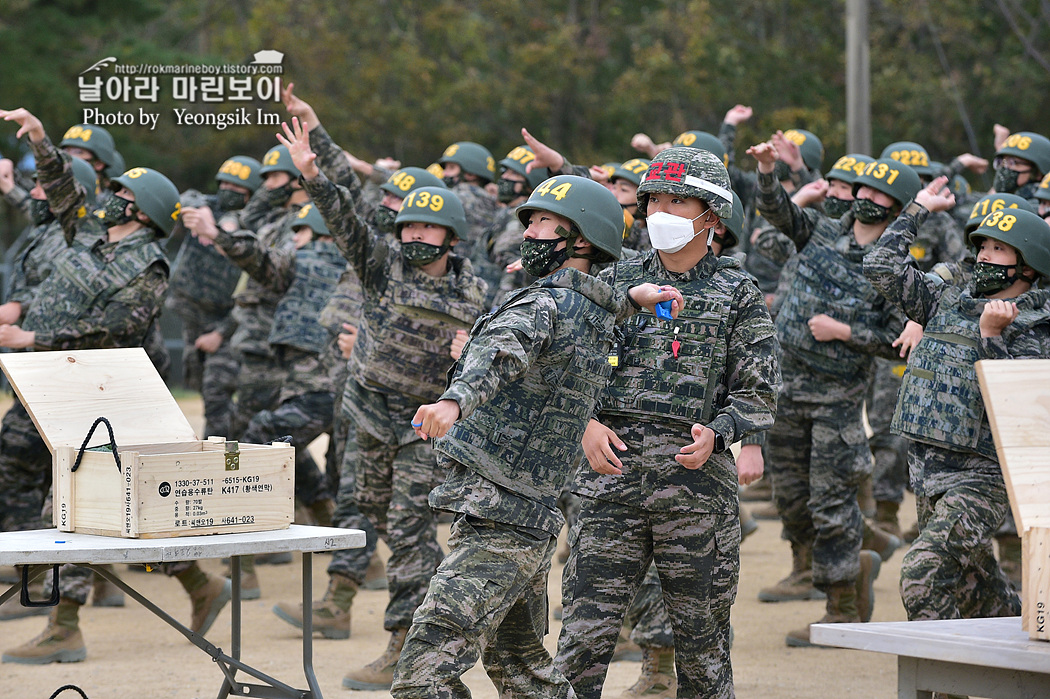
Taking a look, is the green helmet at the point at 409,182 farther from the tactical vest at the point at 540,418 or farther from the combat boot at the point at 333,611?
the tactical vest at the point at 540,418

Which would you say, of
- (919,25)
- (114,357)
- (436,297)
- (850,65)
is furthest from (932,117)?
(114,357)

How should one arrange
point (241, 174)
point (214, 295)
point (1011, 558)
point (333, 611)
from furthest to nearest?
point (214, 295), point (241, 174), point (1011, 558), point (333, 611)

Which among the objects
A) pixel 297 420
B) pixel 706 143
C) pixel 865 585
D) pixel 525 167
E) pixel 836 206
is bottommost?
pixel 865 585

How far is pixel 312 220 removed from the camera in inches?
393

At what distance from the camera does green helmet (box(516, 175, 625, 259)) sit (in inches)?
209

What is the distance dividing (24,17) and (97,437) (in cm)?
2479

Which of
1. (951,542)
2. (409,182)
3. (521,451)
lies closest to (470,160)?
(409,182)

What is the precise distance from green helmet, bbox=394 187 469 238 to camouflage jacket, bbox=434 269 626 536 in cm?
231

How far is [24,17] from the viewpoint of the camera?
91.1 feet

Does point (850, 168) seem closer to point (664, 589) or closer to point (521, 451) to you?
point (664, 589)

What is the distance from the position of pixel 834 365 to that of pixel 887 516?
339 cm

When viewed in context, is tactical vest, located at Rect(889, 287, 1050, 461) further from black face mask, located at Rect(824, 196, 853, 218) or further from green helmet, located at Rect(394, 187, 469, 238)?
green helmet, located at Rect(394, 187, 469, 238)

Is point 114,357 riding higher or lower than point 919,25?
lower

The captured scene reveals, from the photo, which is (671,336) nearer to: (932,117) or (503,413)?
(503,413)
